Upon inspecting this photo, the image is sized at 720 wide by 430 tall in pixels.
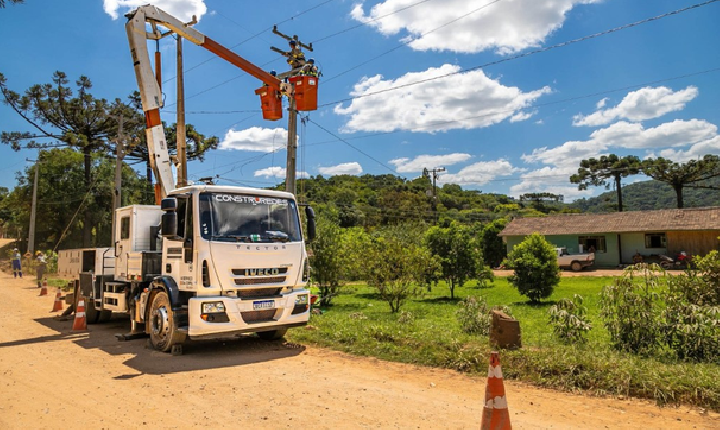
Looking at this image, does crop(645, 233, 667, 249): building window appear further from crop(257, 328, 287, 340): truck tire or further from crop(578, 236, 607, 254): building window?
crop(257, 328, 287, 340): truck tire

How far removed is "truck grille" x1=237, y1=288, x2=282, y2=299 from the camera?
8.66 m

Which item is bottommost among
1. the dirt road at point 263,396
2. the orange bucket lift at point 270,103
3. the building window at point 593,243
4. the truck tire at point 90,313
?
the dirt road at point 263,396

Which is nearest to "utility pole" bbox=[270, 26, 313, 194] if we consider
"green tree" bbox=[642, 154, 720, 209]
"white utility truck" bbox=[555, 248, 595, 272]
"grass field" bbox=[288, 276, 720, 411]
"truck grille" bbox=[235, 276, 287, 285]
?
"grass field" bbox=[288, 276, 720, 411]

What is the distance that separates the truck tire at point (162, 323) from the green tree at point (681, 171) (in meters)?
56.7

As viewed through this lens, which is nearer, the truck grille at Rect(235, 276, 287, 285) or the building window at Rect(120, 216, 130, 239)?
the truck grille at Rect(235, 276, 287, 285)

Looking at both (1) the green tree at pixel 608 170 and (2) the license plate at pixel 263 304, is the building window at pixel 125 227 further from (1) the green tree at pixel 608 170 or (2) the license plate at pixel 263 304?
(1) the green tree at pixel 608 170

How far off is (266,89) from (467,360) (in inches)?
425

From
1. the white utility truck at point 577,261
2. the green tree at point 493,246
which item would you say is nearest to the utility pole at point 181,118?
the white utility truck at point 577,261

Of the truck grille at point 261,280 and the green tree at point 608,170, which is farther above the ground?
the green tree at point 608,170

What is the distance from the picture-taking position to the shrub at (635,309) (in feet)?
24.9

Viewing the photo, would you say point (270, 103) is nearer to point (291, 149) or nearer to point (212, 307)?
point (291, 149)

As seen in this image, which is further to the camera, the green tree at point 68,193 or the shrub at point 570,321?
the green tree at point 68,193

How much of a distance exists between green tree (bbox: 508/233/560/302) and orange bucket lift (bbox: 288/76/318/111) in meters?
9.74

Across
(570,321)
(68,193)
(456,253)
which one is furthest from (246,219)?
(68,193)
